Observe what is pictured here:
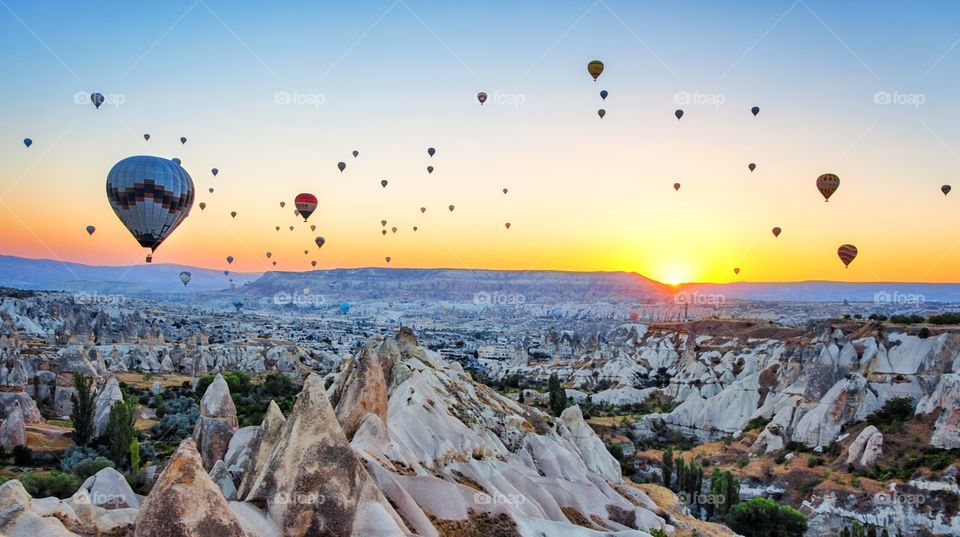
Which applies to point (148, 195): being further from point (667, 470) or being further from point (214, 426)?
point (667, 470)

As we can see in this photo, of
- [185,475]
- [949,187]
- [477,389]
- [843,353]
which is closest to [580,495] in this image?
[477,389]

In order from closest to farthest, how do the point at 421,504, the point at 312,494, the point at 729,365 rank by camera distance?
the point at 312,494 < the point at 421,504 < the point at 729,365

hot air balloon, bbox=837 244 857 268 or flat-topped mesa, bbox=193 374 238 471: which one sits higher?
hot air balloon, bbox=837 244 857 268

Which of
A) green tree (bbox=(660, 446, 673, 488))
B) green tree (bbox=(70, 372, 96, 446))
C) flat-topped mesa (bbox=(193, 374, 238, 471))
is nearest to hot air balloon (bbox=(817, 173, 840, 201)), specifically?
green tree (bbox=(660, 446, 673, 488))

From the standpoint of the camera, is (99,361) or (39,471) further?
(99,361)

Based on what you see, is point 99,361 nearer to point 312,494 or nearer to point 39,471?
point 39,471

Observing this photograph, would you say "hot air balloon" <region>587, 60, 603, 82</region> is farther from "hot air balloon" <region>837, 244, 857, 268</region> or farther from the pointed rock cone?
the pointed rock cone

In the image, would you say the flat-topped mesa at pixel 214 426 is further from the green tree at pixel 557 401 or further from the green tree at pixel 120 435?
the green tree at pixel 557 401
